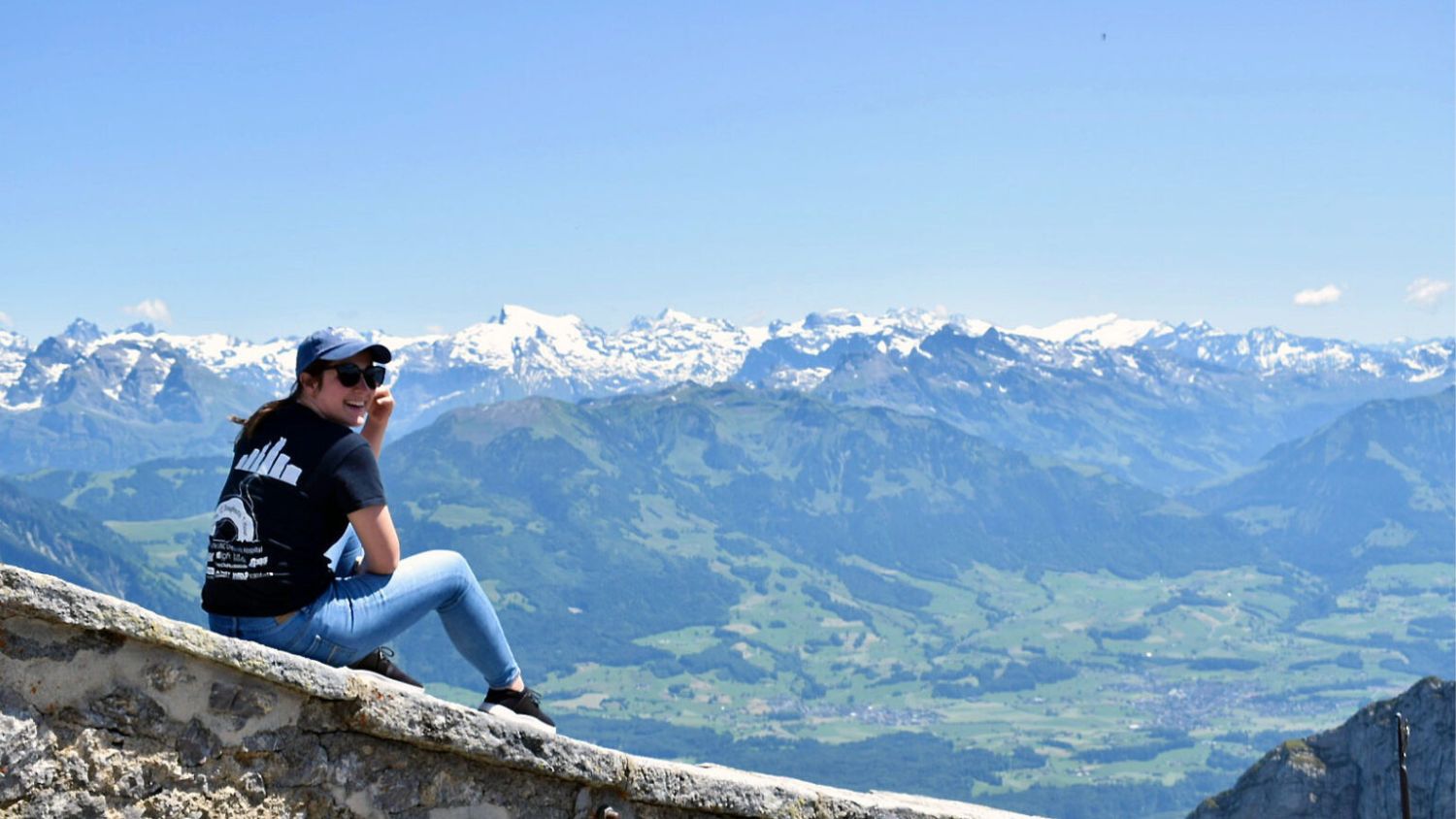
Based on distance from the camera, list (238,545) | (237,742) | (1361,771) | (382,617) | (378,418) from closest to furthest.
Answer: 1. (237,742)
2. (238,545)
3. (382,617)
4. (378,418)
5. (1361,771)

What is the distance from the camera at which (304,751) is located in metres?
6.34

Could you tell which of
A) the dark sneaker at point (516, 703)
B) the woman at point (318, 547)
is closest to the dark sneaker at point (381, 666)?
the woman at point (318, 547)

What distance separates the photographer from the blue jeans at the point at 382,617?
266 inches

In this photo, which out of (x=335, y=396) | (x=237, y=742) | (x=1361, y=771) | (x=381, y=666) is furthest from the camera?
(x=1361, y=771)

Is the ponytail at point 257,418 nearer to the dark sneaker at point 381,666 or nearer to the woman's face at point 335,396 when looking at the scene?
the woman's face at point 335,396

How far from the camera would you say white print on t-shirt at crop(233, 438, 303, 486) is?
6.85 metres

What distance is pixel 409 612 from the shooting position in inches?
283

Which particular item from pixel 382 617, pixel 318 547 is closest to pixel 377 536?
pixel 318 547

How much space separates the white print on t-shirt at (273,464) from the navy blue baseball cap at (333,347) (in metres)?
0.65

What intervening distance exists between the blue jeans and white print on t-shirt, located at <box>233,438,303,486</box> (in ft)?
2.13

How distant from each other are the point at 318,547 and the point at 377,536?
0.31 metres

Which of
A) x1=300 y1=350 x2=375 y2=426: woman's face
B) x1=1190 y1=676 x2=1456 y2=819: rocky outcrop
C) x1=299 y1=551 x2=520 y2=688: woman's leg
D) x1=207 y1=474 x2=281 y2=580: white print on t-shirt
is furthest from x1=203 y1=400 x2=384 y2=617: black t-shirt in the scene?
x1=1190 y1=676 x2=1456 y2=819: rocky outcrop

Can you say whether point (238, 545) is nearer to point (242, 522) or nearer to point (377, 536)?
point (242, 522)

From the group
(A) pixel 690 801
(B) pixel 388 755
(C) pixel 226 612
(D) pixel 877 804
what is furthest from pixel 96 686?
(D) pixel 877 804
